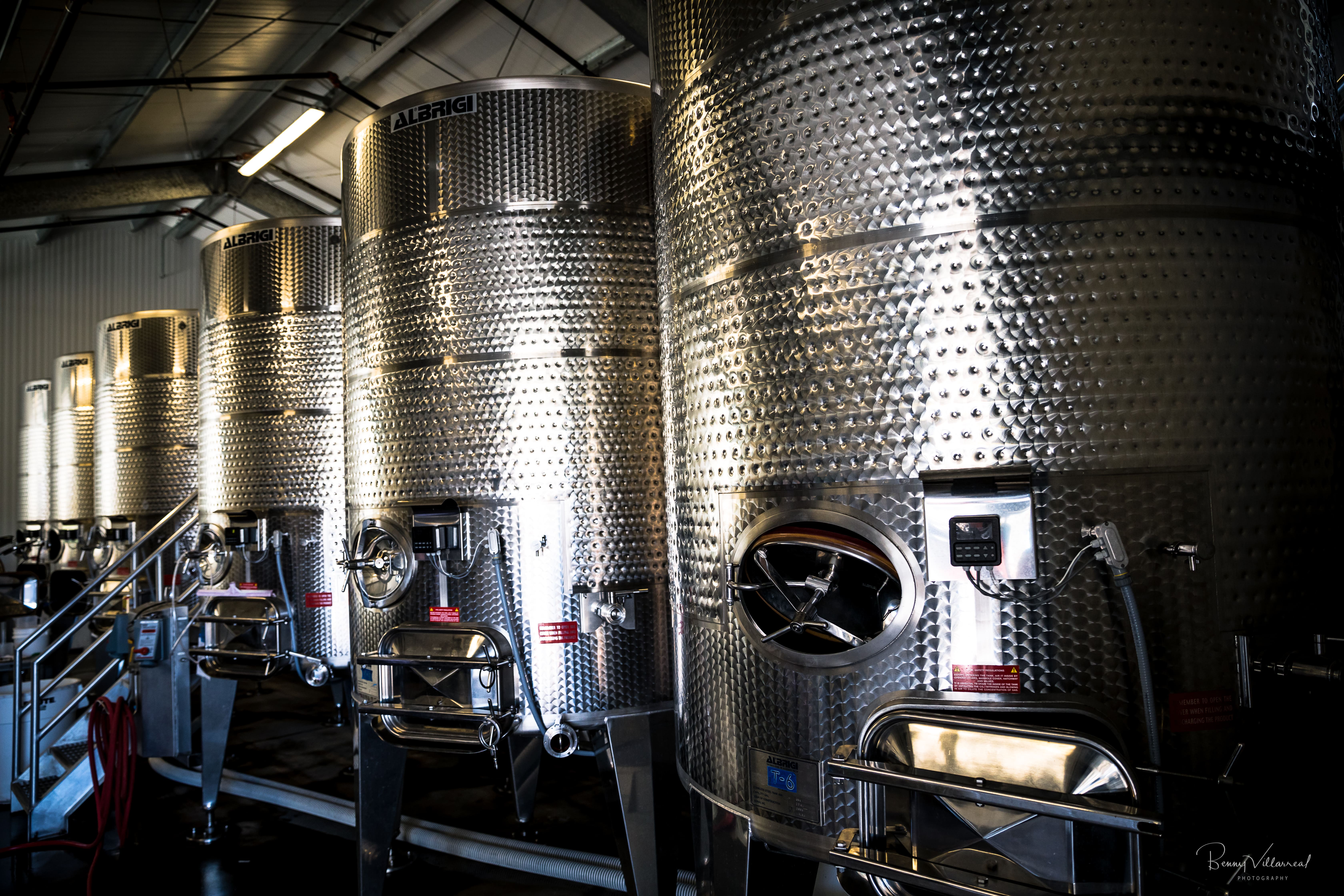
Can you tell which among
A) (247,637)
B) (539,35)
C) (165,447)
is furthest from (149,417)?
(539,35)

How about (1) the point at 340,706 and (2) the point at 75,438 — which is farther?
(2) the point at 75,438

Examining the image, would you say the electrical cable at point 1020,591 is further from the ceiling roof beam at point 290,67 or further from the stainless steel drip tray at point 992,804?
the ceiling roof beam at point 290,67

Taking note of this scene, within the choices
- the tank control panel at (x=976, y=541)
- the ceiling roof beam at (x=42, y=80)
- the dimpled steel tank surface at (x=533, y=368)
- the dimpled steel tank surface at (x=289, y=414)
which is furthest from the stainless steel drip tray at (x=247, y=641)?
the ceiling roof beam at (x=42, y=80)

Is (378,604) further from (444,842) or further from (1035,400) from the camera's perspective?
(1035,400)

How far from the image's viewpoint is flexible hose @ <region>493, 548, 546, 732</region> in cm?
361

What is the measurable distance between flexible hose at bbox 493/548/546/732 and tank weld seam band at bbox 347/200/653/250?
1.42 meters

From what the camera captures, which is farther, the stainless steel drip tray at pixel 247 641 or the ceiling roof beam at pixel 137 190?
the ceiling roof beam at pixel 137 190

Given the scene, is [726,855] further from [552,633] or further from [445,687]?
[445,687]

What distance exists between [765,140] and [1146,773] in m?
1.76

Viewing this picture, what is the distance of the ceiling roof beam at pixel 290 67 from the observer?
10.4 m

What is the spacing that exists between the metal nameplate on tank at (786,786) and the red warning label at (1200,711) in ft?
2.68

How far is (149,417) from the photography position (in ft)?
26.5

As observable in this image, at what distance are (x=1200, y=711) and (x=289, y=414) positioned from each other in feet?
17.3

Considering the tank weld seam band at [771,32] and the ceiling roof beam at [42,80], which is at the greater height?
the ceiling roof beam at [42,80]
